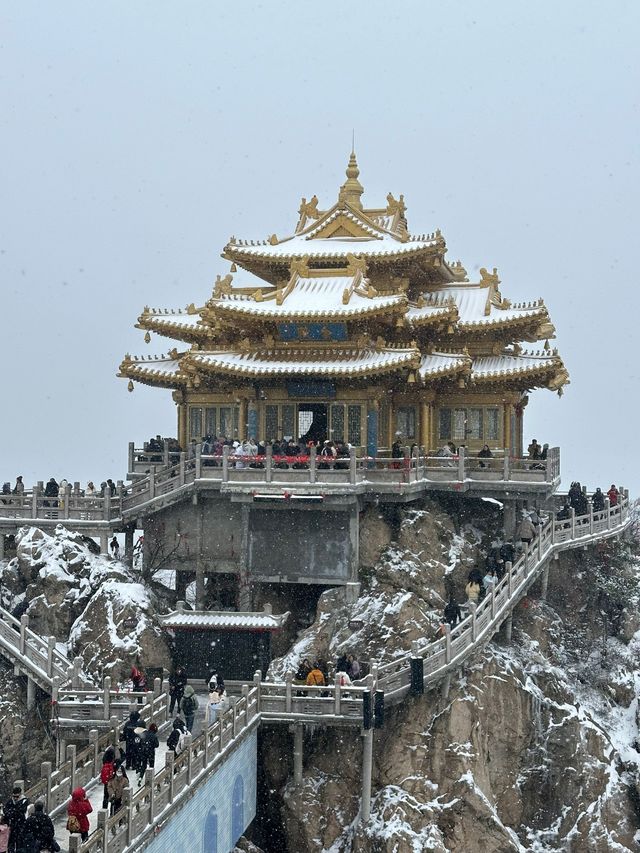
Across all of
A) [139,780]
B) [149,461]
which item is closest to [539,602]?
[149,461]

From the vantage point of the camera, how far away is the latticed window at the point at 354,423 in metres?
39.2

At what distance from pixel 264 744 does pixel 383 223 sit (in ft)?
73.0

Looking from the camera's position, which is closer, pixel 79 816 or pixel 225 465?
pixel 79 816

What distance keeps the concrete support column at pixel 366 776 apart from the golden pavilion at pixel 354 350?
10.9 meters

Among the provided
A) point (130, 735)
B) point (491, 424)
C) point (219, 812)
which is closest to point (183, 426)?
point (491, 424)

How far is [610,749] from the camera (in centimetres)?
3506

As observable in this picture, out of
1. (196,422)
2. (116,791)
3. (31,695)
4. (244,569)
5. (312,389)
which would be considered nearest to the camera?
(116,791)

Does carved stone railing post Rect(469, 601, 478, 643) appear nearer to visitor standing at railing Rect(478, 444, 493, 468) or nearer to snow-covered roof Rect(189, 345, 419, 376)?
visitor standing at railing Rect(478, 444, 493, 468)

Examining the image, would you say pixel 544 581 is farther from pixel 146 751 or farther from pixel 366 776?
pixel 146 751

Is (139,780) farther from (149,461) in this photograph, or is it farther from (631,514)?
(631,514)

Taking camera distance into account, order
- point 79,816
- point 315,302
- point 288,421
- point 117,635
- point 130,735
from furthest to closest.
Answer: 1. point 288,421
2. point 315,302
3. point 117,635
4. point 130,735
5. point 79,816

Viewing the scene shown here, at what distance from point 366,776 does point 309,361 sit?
14043 millimetres

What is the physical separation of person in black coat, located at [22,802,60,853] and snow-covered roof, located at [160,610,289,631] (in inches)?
492

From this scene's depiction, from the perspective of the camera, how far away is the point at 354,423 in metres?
39.2
